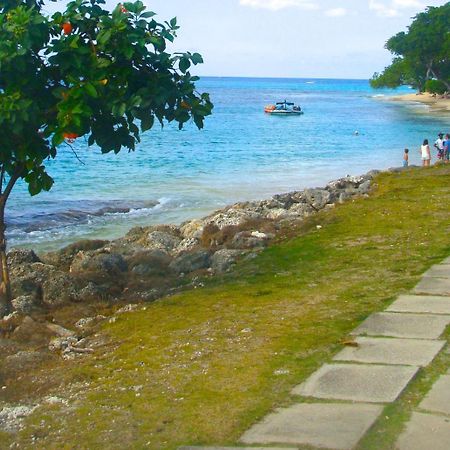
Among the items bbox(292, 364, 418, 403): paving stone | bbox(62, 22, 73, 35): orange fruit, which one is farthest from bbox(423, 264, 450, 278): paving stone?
bbox(62, 22, 73, 35): orange fruit

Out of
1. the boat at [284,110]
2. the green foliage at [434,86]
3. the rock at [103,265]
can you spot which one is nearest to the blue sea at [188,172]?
the rock at [103,265]

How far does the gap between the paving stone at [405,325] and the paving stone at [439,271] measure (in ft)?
4.97

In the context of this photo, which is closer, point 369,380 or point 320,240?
point 369,380

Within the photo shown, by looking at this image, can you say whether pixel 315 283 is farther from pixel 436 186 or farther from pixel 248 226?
pixel 436 186

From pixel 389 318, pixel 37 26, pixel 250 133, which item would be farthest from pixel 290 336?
pixel 250 133

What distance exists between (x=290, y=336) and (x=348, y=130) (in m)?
59.4

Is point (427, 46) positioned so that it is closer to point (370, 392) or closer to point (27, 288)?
point (27, 288)

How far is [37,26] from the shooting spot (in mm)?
7805

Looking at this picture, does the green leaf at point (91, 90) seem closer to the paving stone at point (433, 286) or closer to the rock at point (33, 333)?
the rock at point (33, 333)

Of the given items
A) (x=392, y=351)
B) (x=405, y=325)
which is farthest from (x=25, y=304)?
(x=392, y=351)

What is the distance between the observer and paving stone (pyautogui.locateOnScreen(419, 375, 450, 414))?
209 inches

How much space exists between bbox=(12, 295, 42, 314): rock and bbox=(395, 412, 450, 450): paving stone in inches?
213

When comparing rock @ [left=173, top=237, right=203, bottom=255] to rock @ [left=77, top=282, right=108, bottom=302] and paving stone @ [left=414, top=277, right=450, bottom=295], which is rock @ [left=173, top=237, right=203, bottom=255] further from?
paving stone @ [left=414, top=277, right=450, bottom=295]

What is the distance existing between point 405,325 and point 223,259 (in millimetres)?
4325
